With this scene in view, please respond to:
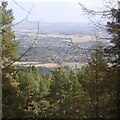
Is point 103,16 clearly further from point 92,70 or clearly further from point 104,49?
point 92,70

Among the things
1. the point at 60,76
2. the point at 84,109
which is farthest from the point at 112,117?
the point at 60,76

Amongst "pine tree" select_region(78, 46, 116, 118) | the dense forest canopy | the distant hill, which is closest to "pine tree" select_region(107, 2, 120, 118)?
the dense forest canopy

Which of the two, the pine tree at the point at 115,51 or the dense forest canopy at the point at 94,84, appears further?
the dense forest canopy at the point at 94,84

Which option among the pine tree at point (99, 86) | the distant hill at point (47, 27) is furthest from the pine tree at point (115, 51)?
the distant hill at point (47, 27)

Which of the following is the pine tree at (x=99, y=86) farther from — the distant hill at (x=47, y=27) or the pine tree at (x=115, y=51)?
the distant hill at (x=47, y=27)

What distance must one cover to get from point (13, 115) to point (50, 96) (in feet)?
26.5

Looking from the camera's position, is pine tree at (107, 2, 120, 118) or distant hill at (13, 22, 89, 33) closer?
distant hill at (13, 22, 89, 33)

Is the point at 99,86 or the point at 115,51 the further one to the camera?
the point at 99,86

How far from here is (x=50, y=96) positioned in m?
17.4

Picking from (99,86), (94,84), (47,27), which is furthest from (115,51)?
(47,27)

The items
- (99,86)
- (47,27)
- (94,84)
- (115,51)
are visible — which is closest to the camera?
(115,51)

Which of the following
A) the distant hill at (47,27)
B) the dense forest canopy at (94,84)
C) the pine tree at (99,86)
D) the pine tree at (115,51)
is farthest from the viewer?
the pine tree at (99,86)

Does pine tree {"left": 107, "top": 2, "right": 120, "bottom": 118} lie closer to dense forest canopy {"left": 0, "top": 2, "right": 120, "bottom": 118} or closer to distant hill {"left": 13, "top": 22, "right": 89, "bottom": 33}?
dense forest canopy {"left": 0, "top": 2, "right": 120, "bottom": 118}

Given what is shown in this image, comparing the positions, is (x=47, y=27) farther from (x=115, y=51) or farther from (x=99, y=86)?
(x=115, y=51)
